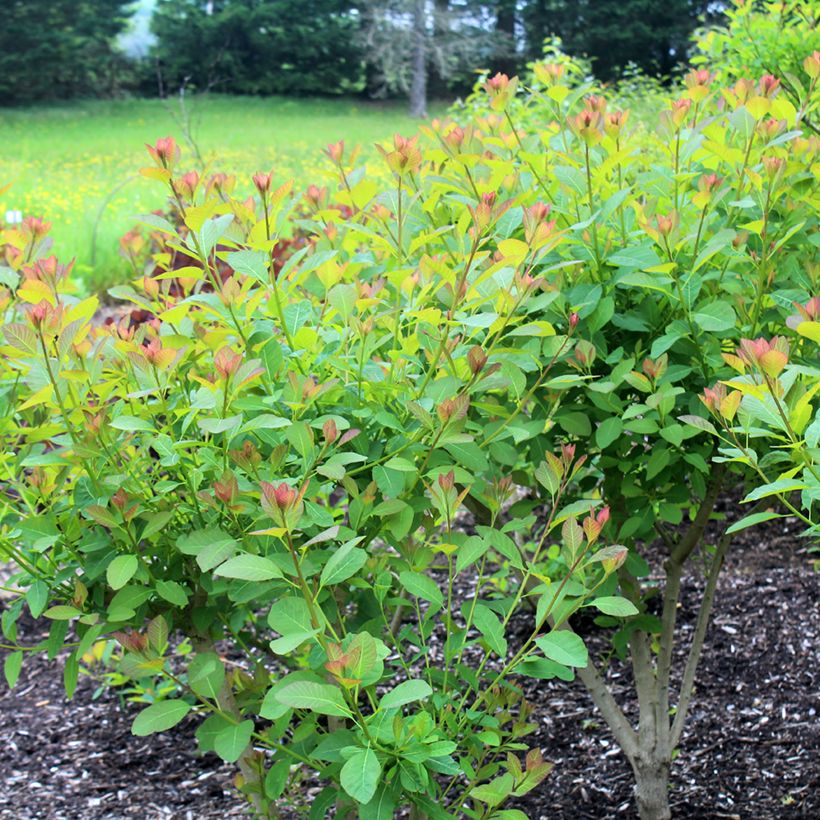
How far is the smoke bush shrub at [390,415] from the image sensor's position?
4.38 feet

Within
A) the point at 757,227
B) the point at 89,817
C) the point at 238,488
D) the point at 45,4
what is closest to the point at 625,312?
the point at 757,227

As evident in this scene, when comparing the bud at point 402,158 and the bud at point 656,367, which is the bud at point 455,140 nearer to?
the bud at point 402,158

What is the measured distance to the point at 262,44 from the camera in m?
33.8

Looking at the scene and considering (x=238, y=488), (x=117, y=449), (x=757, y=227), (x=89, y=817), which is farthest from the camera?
(x=89, y=817)

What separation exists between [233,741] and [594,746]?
138cm

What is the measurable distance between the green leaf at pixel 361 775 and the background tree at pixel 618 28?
109 ft

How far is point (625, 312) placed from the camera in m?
1.78

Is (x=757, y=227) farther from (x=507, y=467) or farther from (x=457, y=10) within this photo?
(x=457, y=10)

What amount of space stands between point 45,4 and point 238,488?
111ft

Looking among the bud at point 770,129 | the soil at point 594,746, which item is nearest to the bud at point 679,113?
the bud at point 770,129

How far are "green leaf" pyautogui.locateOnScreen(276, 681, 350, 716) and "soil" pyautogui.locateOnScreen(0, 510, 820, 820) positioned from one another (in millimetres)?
931

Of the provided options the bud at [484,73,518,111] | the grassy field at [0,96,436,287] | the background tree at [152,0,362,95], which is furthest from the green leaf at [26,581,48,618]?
the background tree at [152,0,362,95]

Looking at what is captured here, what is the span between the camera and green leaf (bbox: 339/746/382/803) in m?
1.11

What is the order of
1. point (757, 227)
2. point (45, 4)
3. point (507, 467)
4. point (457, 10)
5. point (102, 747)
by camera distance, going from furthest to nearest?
point (457, 10)
point (45, 4)
point (102, 747)
point (507, 467)
point (757, 227)
